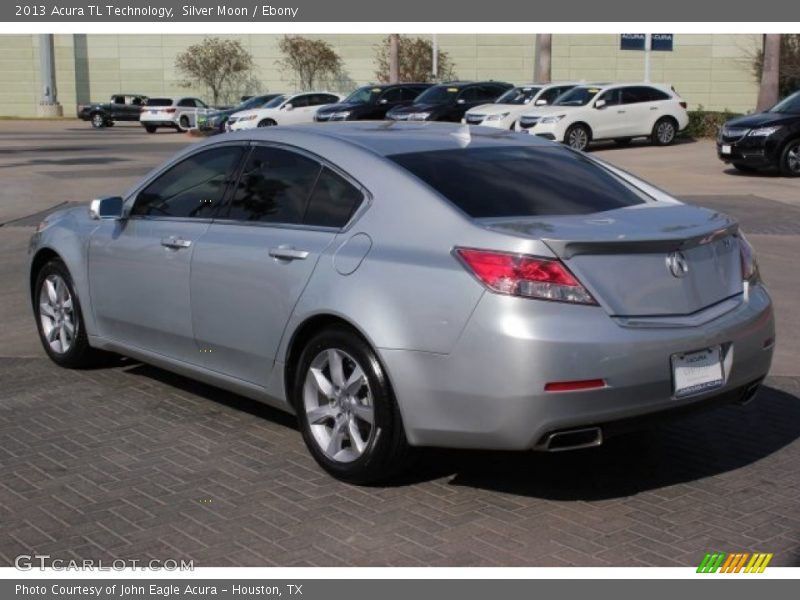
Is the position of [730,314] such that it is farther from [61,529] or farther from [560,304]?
[61,529]

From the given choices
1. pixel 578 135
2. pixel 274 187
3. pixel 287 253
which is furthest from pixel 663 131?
pixel 287 253

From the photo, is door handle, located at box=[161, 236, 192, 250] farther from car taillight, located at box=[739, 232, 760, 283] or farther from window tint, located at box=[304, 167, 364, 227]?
car taillight, located at box=[739, 232, 760, 283]

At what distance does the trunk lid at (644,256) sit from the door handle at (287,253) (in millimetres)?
961

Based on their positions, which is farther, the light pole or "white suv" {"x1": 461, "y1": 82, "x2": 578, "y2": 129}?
the light pole

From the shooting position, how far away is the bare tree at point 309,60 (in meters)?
61.5

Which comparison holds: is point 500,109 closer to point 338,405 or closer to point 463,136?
point 463,136

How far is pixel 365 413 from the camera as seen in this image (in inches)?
197

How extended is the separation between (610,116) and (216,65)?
3865 centimetres

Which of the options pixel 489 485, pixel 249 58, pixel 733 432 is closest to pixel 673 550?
pixel 489 485

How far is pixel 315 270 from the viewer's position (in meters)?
5.21

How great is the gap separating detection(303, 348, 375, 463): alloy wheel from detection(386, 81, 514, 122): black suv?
25466 millimetres

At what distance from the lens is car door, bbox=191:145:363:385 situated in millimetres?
5359

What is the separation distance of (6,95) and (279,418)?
6437 cm

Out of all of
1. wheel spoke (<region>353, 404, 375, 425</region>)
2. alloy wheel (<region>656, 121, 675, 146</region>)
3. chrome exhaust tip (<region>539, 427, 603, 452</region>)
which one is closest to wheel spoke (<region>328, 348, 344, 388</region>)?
wheel spoke (<region>353, 404, 375, 425</region>)
